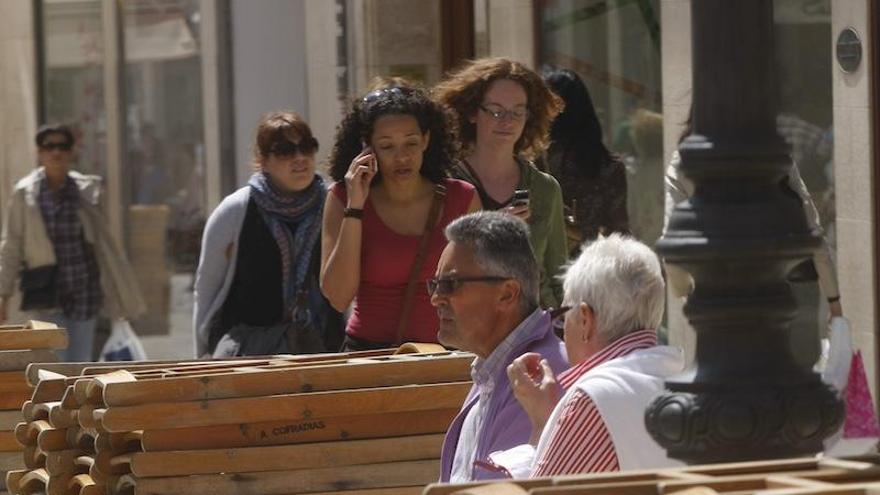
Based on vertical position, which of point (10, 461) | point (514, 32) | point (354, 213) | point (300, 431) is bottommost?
point (10, 461)

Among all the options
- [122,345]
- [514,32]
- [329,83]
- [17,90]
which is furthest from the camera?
[17,90]

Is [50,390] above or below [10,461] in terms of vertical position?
above

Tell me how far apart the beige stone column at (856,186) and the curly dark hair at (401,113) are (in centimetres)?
288

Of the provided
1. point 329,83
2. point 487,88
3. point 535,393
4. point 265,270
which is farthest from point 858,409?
point 329,83

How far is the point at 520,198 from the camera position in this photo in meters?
7.61

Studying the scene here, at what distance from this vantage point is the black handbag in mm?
13492

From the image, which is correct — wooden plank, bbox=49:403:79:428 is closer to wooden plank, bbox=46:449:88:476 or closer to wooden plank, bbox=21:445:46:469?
wooden plank, bbox=46:449:88:476

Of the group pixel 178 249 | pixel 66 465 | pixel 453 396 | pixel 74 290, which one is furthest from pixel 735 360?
pixel 178 249

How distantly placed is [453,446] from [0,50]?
15.3 meters

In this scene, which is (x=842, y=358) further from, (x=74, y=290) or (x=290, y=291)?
(x=74, y=290)

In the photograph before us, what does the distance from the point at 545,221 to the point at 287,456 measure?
2.00 metres

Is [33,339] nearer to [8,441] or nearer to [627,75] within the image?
[8,441]

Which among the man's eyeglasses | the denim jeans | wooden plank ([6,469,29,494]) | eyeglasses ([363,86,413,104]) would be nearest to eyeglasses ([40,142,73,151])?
the man's eyeglasses

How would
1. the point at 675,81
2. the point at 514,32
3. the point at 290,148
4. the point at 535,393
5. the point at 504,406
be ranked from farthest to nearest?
the point at 514,32 < the point at 675,81 < the point at 290,148 < the point at 504,406 < the point at 535,393
